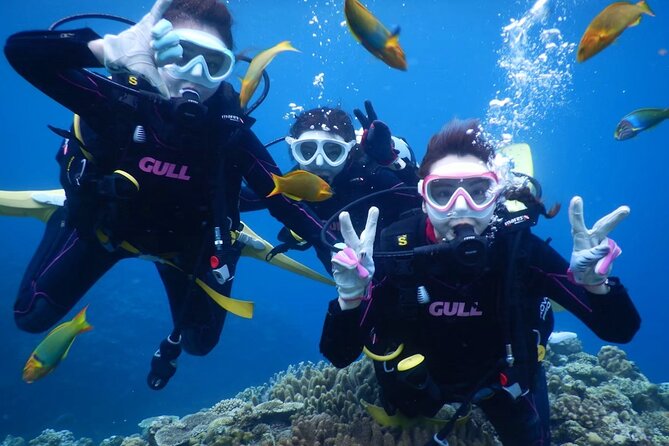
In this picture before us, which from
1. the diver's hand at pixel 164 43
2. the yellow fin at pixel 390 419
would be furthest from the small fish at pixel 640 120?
the diver's hand at pixel 164 43

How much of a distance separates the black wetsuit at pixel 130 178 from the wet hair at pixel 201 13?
55 cm

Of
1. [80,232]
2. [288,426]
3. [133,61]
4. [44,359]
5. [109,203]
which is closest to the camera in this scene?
[133,61]

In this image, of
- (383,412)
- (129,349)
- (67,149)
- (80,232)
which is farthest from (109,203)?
(129,349)

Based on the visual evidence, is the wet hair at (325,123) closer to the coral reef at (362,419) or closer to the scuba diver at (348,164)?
the scuba diver at (348,164)

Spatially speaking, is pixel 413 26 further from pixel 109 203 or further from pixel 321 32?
pixel 109 203

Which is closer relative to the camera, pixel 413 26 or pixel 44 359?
pixel 44 359

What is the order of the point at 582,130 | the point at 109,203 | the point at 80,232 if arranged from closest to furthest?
the point at 109,203, the point at 80,232, the point at 582,130

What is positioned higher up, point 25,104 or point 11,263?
point 25,104

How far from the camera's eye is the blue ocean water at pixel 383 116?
2105 centimetres

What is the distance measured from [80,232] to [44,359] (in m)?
1.37

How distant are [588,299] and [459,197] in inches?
48.0

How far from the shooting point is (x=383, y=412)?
399cm

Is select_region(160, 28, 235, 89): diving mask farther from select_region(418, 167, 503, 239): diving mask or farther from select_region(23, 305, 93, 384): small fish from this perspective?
select_region(23, 305, 93, 384): small fish

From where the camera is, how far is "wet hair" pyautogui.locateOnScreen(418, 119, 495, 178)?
347 cm
